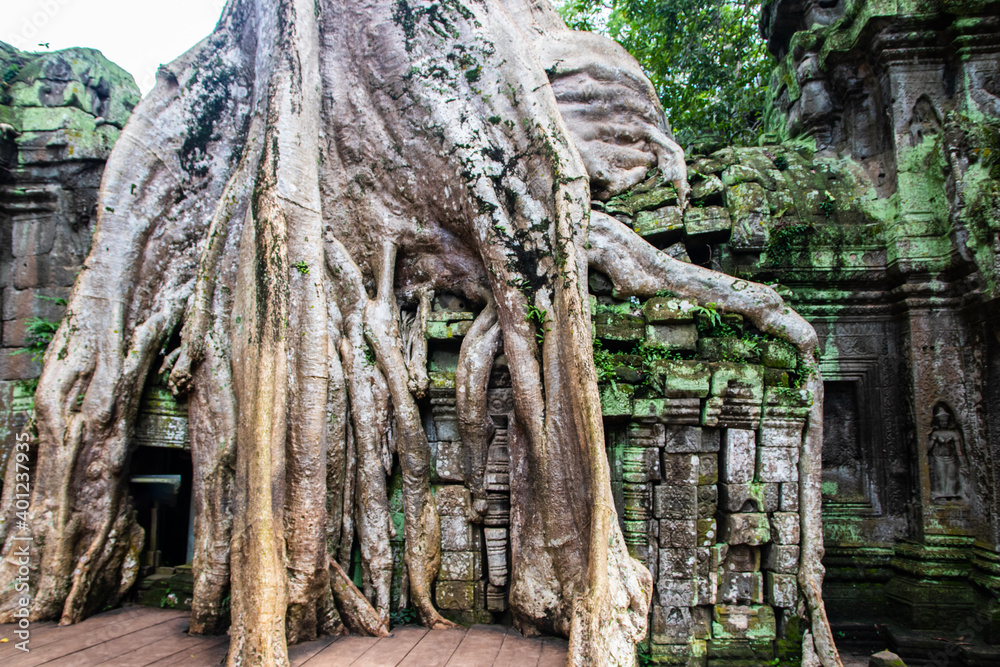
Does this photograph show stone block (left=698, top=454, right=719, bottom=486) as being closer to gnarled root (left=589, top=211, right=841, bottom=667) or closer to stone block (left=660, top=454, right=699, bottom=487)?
stone block (left=660, top=454, right=699, bottom=487)

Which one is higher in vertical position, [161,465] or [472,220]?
[472,220]

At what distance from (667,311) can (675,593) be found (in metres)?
1.63

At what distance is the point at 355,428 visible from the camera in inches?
147

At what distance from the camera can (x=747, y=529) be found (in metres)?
3.58

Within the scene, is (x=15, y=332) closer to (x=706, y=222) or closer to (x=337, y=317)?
(x=337, y=317)

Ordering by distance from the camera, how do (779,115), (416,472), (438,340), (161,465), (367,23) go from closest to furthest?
(416,472) < (438,340) < (367,23) < (161,465) < (779,115)

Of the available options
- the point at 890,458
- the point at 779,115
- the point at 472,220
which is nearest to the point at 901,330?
the point at 890,458

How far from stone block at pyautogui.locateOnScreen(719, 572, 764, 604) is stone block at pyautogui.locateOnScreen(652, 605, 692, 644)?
11.1 inches

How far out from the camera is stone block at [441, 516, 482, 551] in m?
3.60

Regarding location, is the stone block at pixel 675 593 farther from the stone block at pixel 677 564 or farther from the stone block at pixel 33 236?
the stone block at pixel 33 236

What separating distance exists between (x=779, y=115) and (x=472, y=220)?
4232mm

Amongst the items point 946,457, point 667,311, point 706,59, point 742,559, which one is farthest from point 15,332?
point 706,59

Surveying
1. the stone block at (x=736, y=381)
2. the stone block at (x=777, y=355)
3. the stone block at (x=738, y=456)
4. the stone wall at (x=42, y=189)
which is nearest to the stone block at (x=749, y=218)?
the stone block at (x=777, y=355)

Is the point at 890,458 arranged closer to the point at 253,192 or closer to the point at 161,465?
the point at 253,192
